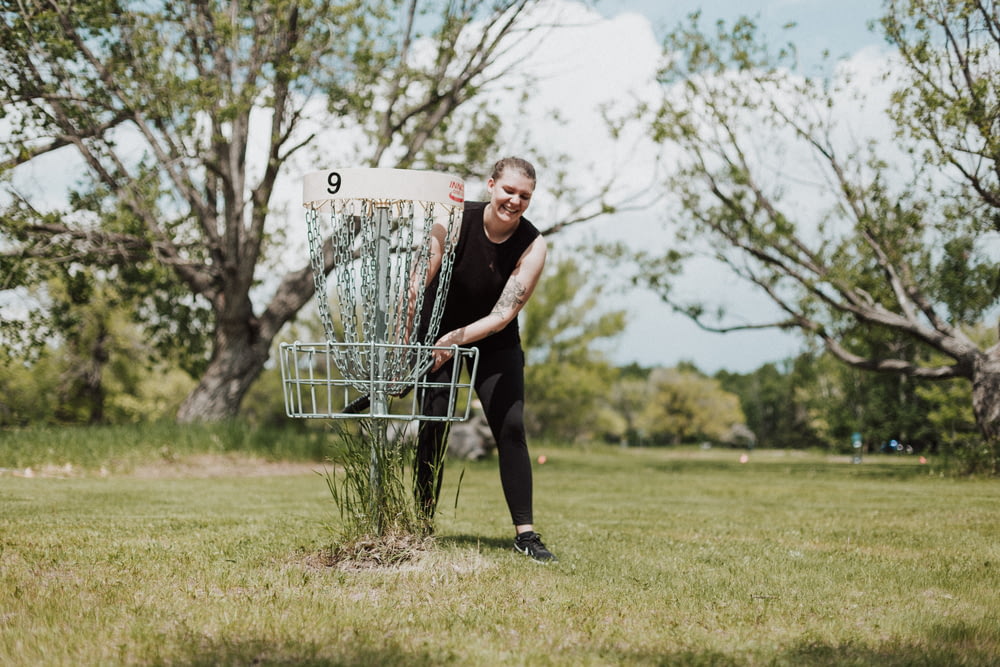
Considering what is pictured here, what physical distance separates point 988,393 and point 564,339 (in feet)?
75.4

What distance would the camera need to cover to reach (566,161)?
60.5 feet

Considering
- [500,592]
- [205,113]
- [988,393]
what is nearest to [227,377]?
[205,113]

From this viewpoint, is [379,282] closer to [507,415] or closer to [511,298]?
[511,298]

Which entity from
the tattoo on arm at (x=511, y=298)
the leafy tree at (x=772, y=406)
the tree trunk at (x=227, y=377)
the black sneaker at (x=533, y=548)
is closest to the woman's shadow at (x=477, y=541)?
the black sneaker at (x=533, y=548)

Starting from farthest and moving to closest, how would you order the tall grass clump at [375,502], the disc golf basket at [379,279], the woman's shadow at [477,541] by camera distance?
the woman's shadow at [477,541] < the tall grass clump at [375,502] < the disc golf basket at [379,279]

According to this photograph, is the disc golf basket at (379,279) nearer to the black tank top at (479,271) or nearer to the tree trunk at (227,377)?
the black tank top at (479,271)

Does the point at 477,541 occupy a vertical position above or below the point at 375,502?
below

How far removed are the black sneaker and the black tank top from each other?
1.04 meters

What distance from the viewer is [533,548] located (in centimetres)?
475

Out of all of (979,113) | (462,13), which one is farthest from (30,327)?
(979,113)

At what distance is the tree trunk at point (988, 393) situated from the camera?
586 inches

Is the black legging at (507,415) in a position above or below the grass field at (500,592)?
above

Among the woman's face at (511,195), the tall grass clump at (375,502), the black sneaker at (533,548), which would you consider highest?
the woman's face at (511,195)

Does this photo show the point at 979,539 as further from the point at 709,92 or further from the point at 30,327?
the point at 30,327
